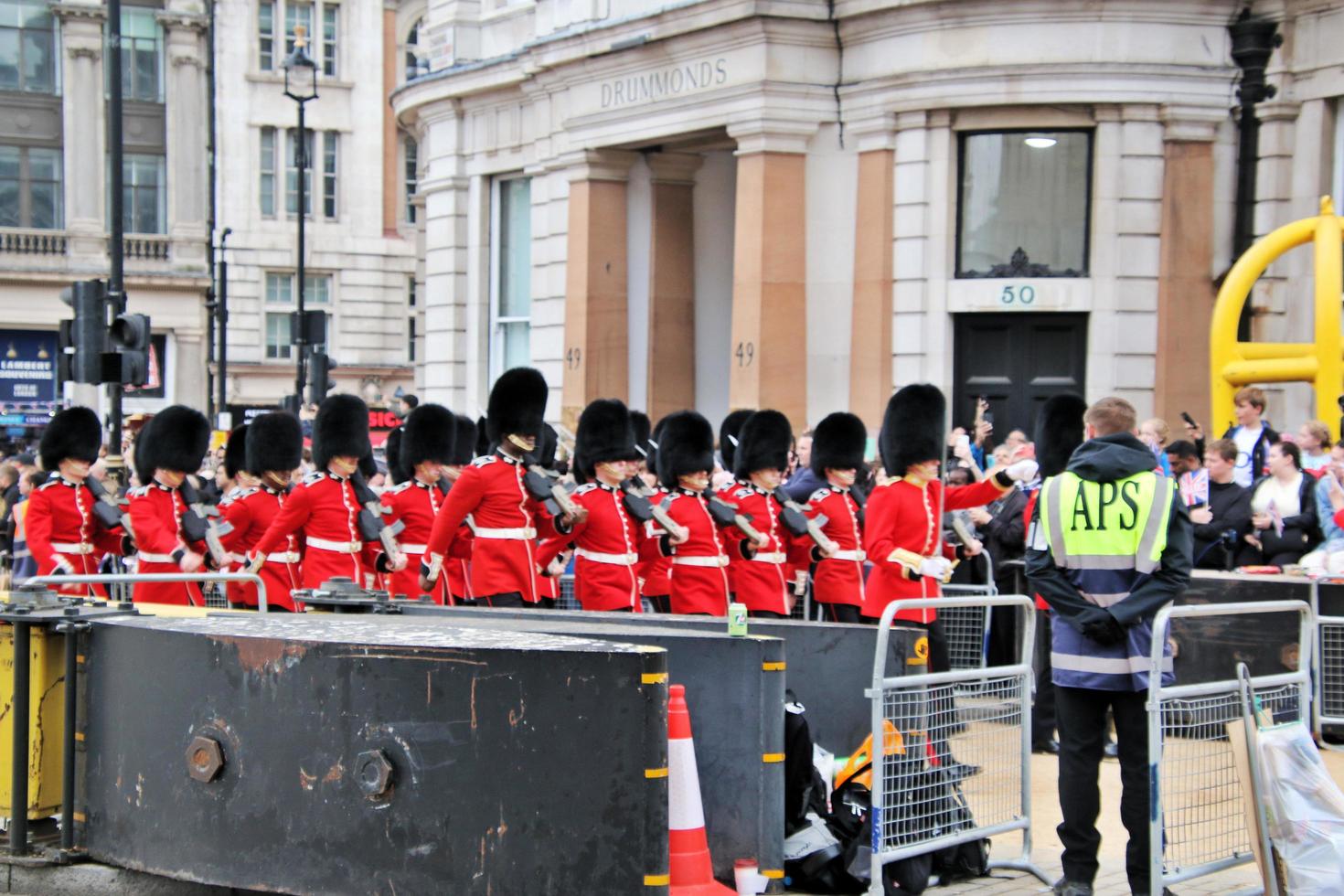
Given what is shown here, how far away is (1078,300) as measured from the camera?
16.9 m

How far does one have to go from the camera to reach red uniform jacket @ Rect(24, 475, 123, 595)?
1082cm

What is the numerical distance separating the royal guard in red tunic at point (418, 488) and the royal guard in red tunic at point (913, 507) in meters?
2.84

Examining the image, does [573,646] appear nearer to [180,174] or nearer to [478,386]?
→ [478,386]

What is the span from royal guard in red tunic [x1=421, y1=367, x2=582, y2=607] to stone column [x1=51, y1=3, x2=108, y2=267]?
32830 mm

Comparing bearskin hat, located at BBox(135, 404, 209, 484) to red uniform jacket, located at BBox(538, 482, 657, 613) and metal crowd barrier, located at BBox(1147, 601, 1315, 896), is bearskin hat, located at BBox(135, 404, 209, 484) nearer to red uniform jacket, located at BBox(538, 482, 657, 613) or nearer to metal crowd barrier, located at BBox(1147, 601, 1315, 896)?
red uniform jacket, located at BBox(538, 482, 657, 613)

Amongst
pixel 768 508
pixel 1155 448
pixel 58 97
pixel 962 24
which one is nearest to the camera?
pixel 768 508

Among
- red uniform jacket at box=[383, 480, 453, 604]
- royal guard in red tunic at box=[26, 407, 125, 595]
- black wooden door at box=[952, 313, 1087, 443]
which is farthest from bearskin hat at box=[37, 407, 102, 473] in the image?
black wooden door at box=[952, 313, 1087, 443]

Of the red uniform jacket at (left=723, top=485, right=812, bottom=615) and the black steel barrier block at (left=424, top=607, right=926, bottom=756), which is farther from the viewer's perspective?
the red uniform jacket at (left=723, top=485, right=812, bottom=615)

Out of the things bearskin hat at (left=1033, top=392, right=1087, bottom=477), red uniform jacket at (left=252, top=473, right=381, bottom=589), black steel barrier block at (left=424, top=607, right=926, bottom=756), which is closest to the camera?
black steel barrier block at (left=424, top=607, right=926, bottom=756)

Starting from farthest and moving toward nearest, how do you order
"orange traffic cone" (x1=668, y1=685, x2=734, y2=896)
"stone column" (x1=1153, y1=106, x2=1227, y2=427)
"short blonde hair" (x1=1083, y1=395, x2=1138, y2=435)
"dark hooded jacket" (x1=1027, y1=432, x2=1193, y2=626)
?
1. "stone column" (x1=1153, y1=106, x2=1227, y2=427)
2. "short blonde hair" (x1=1083, y1=395, x2=1138, y2=435)
3. "dark hooded jacket" (x1=1027, y1=432, x2=1193, y2=626)
4. "orange traffic cone" (x1=668, y1=685, x2=734, y2=896)

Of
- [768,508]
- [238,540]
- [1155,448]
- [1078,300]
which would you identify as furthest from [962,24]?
[238,540]

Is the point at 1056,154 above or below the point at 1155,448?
above

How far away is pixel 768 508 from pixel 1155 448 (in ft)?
8.65

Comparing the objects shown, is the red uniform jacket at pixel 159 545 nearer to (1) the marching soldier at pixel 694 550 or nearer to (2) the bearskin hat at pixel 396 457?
(2) the bearskin hat at pixel 396 457
